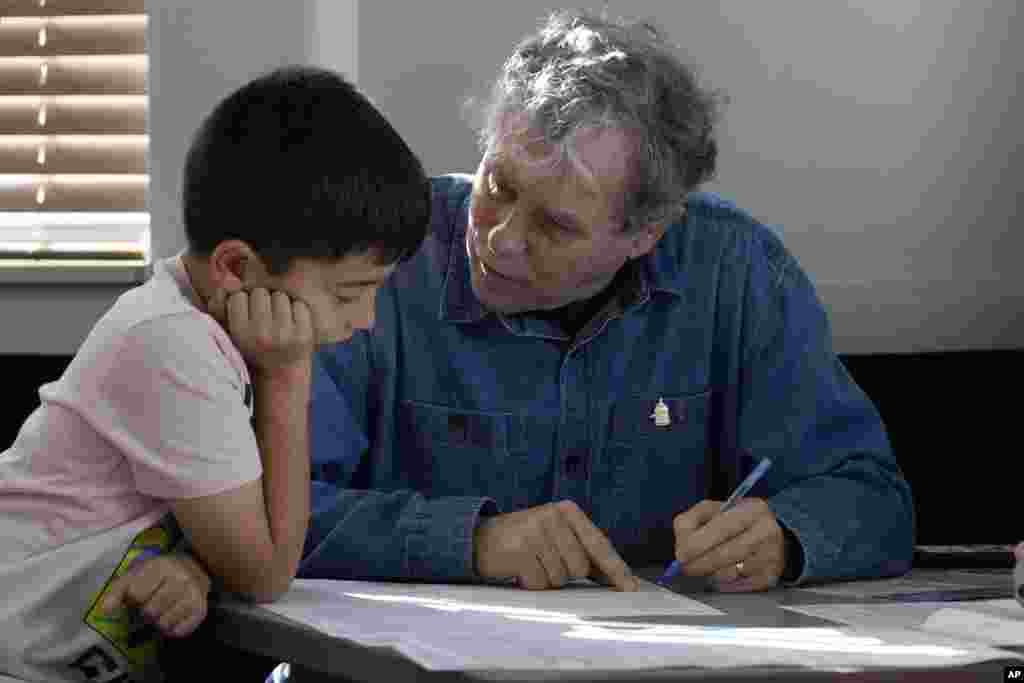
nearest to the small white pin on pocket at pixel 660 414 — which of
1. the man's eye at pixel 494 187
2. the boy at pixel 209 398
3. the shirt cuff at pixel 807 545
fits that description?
the shirt cuff at pixel 807 545

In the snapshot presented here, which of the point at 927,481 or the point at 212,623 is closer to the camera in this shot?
the point at 212,623

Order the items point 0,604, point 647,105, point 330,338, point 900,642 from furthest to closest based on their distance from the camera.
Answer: point 647,105
point 330,338
point 0,604
point 900,642

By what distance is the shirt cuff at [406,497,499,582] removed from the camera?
1.59 meters

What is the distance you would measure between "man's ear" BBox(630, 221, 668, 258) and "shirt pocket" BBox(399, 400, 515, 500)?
0.27m

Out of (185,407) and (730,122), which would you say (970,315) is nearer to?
(730,122)

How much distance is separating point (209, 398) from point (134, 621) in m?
0.21

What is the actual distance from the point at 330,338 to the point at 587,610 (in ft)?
1.19

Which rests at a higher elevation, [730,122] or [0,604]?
[730,122]

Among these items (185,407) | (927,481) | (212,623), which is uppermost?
(185,407)

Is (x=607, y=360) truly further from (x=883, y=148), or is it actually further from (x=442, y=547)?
(x=883, y=148)

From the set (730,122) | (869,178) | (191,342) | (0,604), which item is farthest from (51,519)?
(869,178)

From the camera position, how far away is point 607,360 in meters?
1.89

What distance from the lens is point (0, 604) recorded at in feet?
4.30

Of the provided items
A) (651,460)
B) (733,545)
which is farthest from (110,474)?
(651,460)
